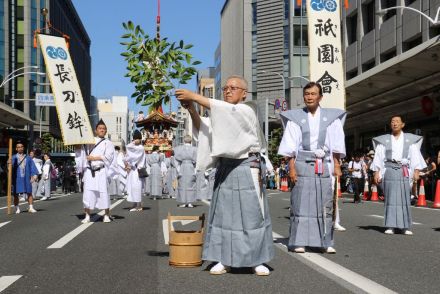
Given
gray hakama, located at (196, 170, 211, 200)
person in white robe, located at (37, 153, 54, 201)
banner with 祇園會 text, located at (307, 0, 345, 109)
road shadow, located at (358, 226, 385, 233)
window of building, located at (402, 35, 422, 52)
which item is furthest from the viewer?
window of building, located at (402, 35, 422, 52)

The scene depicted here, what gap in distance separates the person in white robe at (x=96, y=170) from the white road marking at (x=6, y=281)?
19.5ft

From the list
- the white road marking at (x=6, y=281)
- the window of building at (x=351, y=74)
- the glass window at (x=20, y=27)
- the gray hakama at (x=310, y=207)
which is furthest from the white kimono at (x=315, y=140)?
the glass window at (x=20, y=27)

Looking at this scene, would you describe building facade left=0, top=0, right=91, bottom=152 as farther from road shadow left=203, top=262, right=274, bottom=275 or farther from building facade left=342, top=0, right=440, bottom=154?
road shadow left=203, top=262, right=274, bottom=275

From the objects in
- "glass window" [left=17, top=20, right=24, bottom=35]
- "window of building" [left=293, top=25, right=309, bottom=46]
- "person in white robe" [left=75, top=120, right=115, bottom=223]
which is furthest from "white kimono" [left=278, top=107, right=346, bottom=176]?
"glass window" [left=17, top=20, right=24, bottom=35]

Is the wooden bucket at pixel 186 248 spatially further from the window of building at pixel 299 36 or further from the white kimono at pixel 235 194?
the window of building at pixel 299 36

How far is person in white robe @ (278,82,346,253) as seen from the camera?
6988 mm

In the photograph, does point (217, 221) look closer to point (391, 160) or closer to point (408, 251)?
point (408, 251)

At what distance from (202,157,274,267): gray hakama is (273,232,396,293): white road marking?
0.61 meters

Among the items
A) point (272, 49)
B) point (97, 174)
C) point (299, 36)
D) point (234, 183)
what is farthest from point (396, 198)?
point (272, 49)

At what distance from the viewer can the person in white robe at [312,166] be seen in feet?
22.9

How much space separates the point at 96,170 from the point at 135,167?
3.94m

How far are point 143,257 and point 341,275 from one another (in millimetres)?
2245

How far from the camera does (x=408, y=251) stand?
23.7ft

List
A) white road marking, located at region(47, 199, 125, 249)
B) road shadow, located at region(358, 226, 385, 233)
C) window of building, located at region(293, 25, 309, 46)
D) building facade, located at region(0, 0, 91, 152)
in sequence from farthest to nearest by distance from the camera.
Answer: building facade, located at region(0, 0, 91, 152) → window of building, located at region(293, 25, 309, 46) → road shadow, located at region(358, 226, 385, 233) → white road marking, located at region(47, 199, 125, 249)
